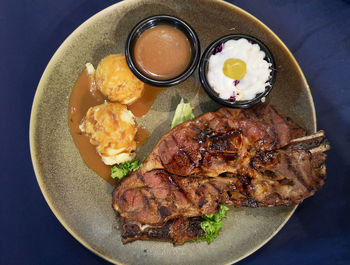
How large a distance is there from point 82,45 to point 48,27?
36.1 inches

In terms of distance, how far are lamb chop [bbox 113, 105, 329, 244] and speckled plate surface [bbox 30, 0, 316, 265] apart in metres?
0.53

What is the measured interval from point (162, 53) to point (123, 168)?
1546 millimetres

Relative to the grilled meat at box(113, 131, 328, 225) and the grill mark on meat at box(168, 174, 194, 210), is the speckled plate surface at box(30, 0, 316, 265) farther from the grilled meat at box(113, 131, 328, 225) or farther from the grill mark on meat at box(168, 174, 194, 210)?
the grill mark on meat at box(168, 174, 194, 210)

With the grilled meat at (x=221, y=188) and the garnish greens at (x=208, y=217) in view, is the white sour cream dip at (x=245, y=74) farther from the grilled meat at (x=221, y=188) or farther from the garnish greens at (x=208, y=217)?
the grilled meat at (x=221, y=188)

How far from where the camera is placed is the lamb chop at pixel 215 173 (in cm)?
342

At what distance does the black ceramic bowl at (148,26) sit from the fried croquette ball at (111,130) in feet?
1.83

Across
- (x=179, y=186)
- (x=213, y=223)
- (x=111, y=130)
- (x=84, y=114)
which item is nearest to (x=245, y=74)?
(x=179, y=186)

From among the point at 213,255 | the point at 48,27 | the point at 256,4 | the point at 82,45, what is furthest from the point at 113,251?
the point at 256,4

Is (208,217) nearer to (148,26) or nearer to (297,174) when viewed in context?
(297,174)

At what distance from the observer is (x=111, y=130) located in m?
3.71

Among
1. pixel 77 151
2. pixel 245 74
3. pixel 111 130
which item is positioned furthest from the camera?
pixel 77 151

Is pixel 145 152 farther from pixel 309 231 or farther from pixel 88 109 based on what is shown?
pixel 309 231

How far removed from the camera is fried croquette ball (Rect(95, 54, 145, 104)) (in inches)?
147

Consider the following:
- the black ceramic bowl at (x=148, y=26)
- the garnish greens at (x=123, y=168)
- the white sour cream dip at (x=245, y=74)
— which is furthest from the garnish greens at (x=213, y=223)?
the black ceramic bowl at (x=148, y=26)
